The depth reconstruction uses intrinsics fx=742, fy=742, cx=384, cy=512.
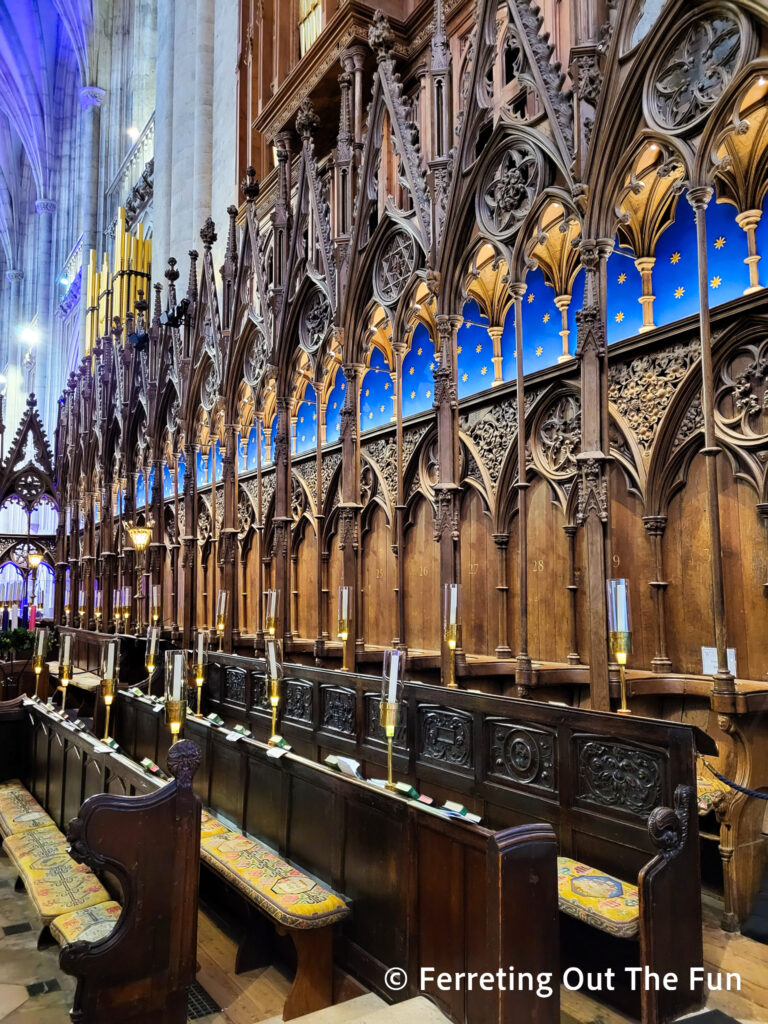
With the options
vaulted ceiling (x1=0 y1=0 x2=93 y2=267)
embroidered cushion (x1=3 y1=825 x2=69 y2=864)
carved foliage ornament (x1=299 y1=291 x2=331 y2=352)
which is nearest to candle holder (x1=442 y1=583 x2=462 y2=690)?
embroidered cushion (x1=3 y1=825 x2=69 y2=864)

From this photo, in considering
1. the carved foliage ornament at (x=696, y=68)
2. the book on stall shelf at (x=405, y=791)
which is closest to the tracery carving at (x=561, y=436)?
the carved foliage ornament at (x=696, y=68)

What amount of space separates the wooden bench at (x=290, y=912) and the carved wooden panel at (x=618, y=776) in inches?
51.8

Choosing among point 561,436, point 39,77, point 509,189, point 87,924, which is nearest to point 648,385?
point 561,436

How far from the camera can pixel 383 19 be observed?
6.86m

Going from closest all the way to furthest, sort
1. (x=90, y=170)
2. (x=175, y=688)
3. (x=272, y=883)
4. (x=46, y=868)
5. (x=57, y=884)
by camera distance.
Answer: (x=272, y=883) < (x=57, y=884) < (x=46, y=868) < (x=175, y=688) < (x=90, y=170)

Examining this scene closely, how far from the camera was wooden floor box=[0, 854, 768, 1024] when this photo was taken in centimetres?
319

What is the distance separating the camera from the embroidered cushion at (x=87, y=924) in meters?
3.23

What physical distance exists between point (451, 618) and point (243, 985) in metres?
2.68

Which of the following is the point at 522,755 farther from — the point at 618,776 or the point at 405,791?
the point at 405,791

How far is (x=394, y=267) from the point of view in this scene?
22.7 ft

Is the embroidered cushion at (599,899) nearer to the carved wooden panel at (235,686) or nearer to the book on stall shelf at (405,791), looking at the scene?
the book on stall shelf at (405,791)

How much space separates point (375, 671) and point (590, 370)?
4125 millimetres

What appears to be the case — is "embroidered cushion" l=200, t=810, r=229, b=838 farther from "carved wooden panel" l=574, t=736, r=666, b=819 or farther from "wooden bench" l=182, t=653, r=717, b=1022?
"carved wooden panel" l=574, t=736, r=666, b=819

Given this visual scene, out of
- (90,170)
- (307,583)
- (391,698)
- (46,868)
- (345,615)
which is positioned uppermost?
(90,170)
